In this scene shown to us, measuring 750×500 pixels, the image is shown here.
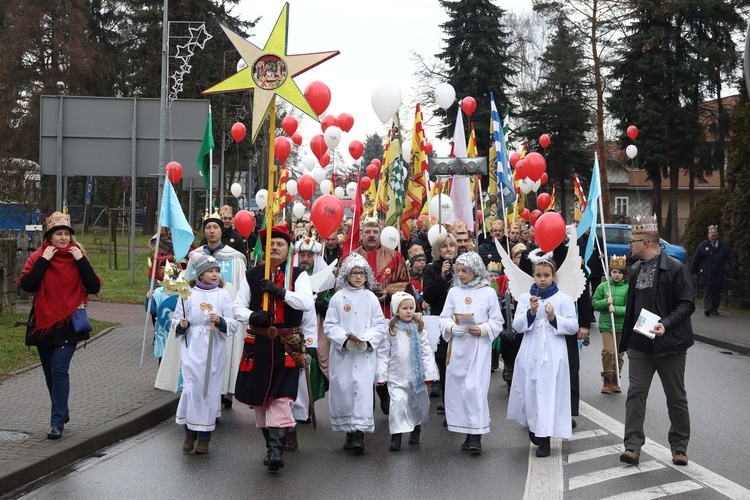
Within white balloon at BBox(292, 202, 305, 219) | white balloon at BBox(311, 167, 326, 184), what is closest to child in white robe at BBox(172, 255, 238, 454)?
white balloon at BBox(311, 167, 326, 184)

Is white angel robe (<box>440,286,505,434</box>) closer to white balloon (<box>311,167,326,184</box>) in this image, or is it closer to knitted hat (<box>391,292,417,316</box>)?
knitted hat (<box>391,292,417,316</box>)

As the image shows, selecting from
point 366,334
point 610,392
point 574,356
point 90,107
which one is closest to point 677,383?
point 574,356

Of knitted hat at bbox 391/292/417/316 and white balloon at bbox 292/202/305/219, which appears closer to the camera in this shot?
knitted hat at bbox 391/292/417/316

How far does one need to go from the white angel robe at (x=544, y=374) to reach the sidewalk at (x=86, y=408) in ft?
11.8

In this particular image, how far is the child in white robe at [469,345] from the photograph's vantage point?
29.3 feet

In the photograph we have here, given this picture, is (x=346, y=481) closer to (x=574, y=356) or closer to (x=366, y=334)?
(x=366, y=334)

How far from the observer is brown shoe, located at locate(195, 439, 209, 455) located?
8.65 metres

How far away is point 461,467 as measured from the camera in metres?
8.12

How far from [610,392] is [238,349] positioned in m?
4.39

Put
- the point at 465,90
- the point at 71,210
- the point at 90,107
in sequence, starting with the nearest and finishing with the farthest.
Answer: the point at 90,107 < the point at 465,90 < the point at 71,210

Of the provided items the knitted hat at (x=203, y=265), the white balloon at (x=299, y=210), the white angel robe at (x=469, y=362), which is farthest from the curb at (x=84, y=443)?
the white balloon at (x=299, y=210)

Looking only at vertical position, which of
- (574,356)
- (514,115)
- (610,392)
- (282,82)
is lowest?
(610,392)

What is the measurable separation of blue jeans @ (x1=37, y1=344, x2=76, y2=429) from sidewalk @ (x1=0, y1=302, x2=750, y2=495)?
0.21m

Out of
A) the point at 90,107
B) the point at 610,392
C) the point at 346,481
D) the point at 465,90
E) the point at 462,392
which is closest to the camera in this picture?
the point at 346,481
